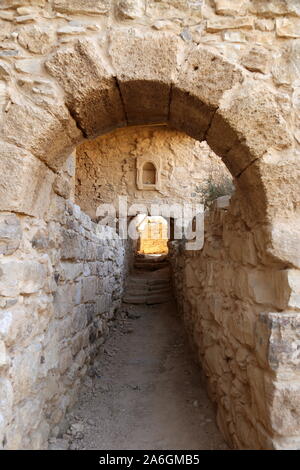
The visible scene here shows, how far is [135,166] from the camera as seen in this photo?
818 centimetres

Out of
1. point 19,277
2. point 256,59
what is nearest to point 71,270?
point 19,277

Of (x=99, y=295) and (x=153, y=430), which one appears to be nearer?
(x=153, y=430)

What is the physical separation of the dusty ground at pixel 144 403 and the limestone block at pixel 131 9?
8.67ft

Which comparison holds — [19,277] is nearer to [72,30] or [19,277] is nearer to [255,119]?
[72,30]

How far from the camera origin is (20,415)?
5.42 ft

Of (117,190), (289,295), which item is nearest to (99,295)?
(289,295)

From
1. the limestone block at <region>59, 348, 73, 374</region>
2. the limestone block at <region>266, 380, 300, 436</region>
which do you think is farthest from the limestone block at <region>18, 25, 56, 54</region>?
the limestone block at <region>266, 380, 300, 436</region>

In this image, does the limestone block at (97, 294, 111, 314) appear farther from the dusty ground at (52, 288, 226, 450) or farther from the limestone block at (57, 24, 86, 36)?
the limestone block at (57, 24, 86, 36)

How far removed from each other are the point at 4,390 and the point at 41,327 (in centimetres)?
47

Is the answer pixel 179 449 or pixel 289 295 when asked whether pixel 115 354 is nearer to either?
pixel 179 449

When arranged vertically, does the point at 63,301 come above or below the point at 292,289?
below

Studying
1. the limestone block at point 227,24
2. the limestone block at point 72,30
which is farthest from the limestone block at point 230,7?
the limestone block at point 72,30

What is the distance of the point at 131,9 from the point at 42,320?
1.86 m

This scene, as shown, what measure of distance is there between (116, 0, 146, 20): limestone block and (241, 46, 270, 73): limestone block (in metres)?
0.62
